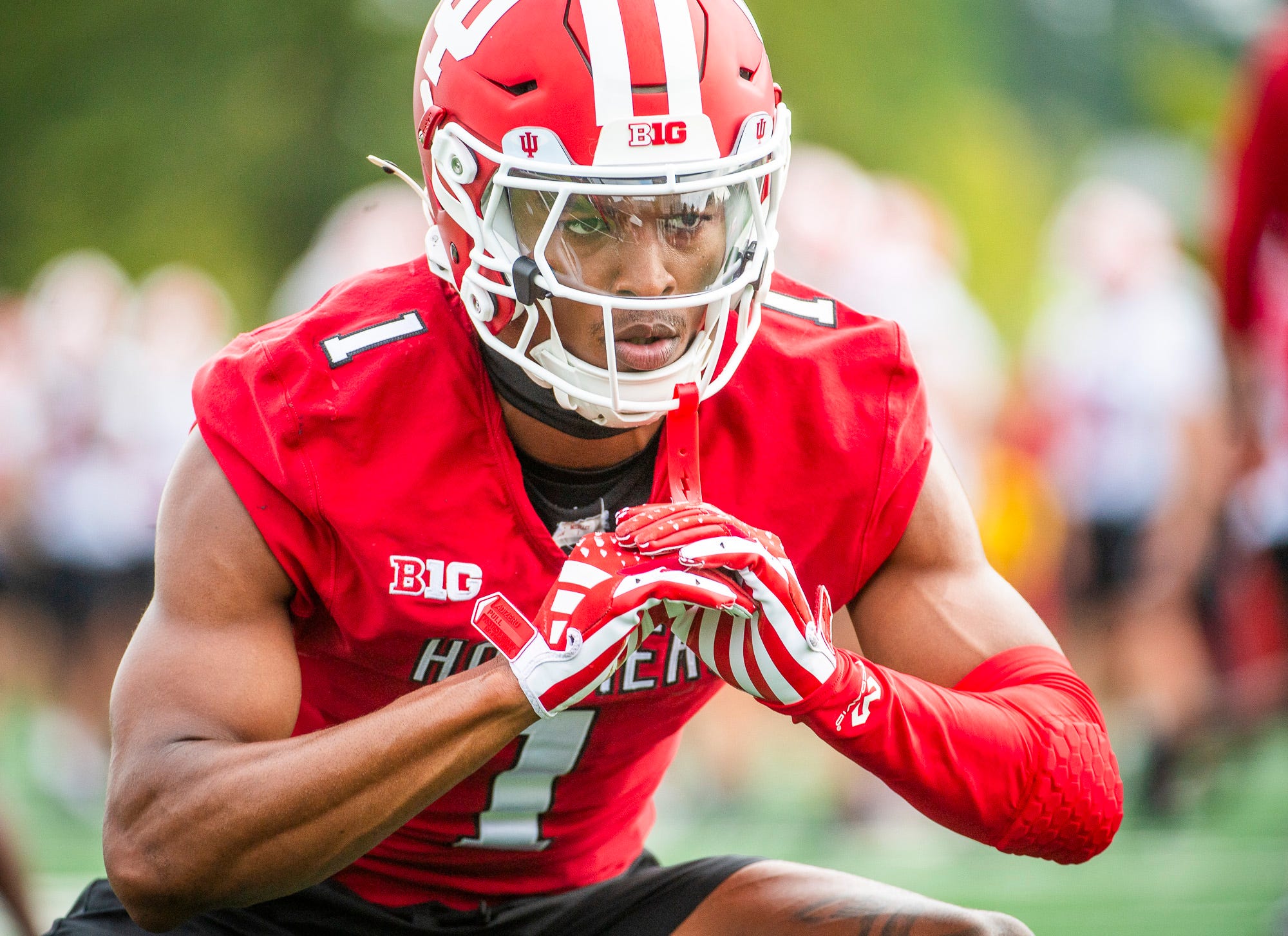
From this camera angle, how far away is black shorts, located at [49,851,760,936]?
8.27 feet

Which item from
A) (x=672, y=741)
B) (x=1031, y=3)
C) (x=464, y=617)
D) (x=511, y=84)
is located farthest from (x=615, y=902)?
(x=1031, y=3)

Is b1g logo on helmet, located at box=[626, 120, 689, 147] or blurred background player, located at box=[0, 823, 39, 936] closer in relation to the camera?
b1g logo on helmet, located at box=[626, 120, 689, 147]

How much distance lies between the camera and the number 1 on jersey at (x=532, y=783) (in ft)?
8.09

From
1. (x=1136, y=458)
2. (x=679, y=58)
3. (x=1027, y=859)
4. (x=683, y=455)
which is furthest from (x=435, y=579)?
(x=1136, y=458)

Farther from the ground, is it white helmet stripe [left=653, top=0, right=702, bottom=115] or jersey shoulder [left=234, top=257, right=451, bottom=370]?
white helmet stripe [left=653, top=0, right=702, bottom=115]

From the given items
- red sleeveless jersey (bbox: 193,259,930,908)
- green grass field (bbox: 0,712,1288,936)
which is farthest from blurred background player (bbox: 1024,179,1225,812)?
red sleeveless jersey (bbox: 193,259,930,908)

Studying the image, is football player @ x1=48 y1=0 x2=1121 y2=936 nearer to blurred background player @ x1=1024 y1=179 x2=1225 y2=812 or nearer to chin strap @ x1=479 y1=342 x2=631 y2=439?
chin strap @ x1=479 y1=342 x2=631 y2=439

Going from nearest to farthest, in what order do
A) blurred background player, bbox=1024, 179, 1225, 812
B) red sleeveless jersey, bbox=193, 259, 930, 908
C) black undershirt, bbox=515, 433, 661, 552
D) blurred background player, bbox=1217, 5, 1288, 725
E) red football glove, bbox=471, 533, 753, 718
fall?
red football glove, bbox=471, 533, 753, 718
red sleeveless jersey, bbox=193, 259, 930, 908
black undershirt, bbox=515, 433, 661, 552
blurred background player, bbox=1217, 5, 1288, 725
blurred background player, bbox=1024, 179, 1225, 812

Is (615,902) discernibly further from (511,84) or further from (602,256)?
(511,84)

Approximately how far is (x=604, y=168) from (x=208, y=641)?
85 cm

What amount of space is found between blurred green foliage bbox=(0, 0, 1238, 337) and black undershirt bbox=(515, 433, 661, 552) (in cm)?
1269

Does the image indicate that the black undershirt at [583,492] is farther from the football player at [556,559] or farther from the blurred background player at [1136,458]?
the blurred background player at [1136,458]

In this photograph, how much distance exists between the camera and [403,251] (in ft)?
27.1

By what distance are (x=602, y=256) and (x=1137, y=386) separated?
5.58 meters
